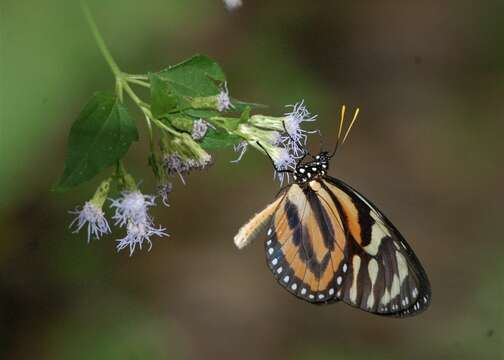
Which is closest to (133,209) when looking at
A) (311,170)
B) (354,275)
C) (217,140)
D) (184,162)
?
(184,162)

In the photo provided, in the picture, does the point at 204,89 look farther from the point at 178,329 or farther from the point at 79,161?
the point at 178,329

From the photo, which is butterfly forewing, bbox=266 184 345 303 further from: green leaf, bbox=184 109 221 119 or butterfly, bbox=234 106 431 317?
green leaf, bbox=184 109 221 119

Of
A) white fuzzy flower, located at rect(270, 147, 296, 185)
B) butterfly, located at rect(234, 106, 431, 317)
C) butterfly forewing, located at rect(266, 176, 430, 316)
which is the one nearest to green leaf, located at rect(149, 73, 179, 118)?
white fuzzy flower, located at rect(270, 147, 296, 185)

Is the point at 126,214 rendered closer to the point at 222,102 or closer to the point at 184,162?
the point at 184,162

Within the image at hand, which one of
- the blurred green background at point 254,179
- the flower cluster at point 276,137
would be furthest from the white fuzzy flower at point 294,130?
the blurred green background at point 254,179

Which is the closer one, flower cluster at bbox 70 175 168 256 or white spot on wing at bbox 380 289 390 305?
flower cluster at bbox 70 175 168 256
